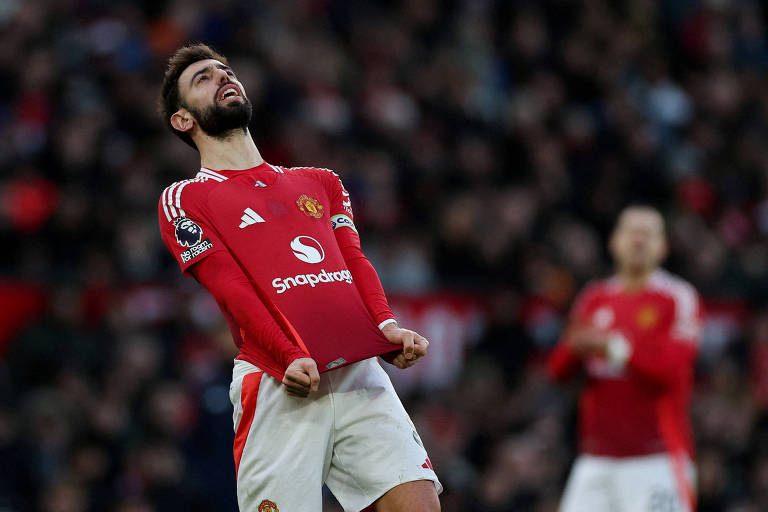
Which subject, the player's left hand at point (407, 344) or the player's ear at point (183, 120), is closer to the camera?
the player's left hand at point (407, 344)

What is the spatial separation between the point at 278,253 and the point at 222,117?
60 centimetres

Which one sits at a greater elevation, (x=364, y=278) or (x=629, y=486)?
(x=364, y=278)

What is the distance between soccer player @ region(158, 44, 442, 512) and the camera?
416cm

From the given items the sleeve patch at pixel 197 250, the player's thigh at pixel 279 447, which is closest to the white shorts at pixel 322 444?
the player's thigh at pixel 279 447

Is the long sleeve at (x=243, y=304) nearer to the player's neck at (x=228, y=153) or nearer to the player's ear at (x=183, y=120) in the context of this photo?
the player's neck at (x=228, y=153)

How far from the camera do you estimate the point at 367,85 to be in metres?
12.6

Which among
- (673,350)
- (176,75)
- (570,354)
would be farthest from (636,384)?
(176,75)

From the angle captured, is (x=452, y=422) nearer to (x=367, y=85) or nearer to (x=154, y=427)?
(x=154, y=427)

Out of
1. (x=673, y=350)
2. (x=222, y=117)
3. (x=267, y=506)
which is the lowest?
(x=673, y=350)

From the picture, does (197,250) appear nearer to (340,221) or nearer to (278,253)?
(278,253)

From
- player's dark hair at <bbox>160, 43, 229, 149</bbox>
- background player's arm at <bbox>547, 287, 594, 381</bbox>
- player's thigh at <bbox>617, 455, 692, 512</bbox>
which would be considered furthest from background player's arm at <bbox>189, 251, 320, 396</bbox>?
player's thigh at <bbox>617, 455, 692, 512</bbox>

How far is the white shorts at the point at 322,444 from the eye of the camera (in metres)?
4.18

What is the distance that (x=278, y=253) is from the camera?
429cm

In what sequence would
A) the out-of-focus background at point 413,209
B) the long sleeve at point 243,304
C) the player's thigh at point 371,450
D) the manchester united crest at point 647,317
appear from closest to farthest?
the long sleeve at point 243,304, the player's thigh at point 371,450, the manchester united crest at point 647,317, the out-of-focus background at point 413,209
